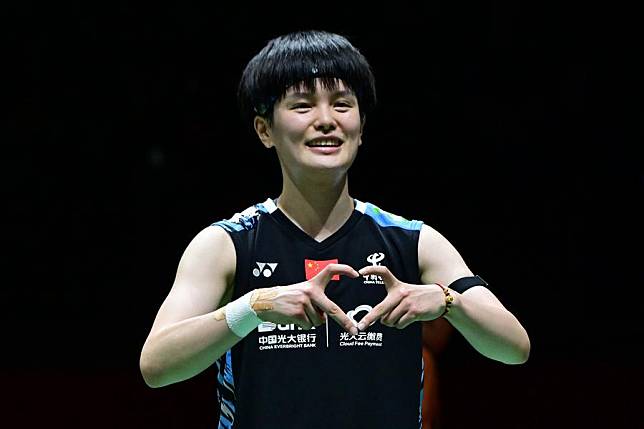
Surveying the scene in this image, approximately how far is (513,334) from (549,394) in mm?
2191

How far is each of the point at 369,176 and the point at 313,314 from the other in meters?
3.13

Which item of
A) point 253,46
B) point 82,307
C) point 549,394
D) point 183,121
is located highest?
point 253,46

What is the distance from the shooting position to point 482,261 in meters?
4.74

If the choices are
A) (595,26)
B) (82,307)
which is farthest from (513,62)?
(82,307)

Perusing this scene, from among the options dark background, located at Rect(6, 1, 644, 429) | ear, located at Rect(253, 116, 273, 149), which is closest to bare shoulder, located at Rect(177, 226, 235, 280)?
ear, located at Rect(253, 116, 273, 149)

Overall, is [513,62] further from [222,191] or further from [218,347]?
[218,347]

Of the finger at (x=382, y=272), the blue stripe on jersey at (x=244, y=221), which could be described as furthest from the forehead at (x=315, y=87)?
the finger at (x=382, y=272)

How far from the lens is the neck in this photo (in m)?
2.41

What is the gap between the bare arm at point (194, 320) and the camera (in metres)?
2.11

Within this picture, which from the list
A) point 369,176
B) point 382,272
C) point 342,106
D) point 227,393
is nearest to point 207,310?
point 227,393

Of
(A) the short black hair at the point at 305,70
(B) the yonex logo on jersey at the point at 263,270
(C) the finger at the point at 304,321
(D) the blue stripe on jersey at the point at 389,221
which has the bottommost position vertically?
(C) the finger at the point at 304,321

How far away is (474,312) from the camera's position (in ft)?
7.18

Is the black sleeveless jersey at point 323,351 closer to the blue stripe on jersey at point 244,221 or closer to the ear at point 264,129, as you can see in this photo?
the blue stripe on jersey at point 244,221

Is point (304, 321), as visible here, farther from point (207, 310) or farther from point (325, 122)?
point (325, 122)
